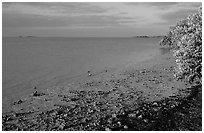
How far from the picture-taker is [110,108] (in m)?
20.3

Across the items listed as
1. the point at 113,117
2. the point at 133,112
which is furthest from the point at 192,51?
the point at 113,117

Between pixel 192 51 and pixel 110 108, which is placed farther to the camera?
pixel 192 51

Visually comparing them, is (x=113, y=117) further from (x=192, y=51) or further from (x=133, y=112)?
(x=192, y=51)

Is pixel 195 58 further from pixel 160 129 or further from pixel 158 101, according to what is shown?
pixel 160 129

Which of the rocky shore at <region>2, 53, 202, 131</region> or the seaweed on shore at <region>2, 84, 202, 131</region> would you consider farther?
the rocky shore at <region>2, 53, 202, 131</region>

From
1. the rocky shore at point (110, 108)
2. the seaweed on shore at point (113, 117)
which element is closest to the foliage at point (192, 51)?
the rocky shore at point (110, 108)

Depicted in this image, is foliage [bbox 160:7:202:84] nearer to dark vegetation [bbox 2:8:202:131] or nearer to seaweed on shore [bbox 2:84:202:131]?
dark vegetation [bbox 2:8:202:131]

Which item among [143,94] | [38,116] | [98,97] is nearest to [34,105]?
[38,116]

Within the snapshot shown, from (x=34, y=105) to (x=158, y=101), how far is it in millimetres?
8419

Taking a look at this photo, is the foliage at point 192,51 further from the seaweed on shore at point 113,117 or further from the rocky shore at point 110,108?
the seaweed on shore at point 113,117

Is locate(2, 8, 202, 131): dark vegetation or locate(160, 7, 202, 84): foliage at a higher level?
locate(160, 7, 202, 84): foliage

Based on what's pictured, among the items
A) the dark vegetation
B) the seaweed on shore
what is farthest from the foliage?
the seaweed on shore

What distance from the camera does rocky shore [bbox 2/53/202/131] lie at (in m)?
17.1

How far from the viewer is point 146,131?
16.3m
